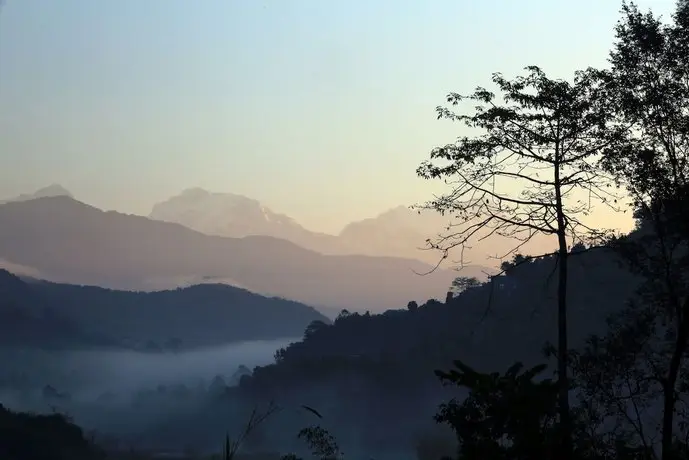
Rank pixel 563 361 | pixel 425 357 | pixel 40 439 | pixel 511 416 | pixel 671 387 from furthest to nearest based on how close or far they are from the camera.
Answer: pixel 425 357
pixel 40 439
pixel 511 416
pixel 563 361
pixel 671 387

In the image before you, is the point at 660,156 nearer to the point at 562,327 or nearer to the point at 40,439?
the point at 562,327

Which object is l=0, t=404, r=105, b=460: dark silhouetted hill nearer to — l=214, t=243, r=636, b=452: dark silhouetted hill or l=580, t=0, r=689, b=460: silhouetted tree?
l=214, t=243, r=636, b=452: dark silhouetted hill

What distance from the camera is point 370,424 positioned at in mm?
192125

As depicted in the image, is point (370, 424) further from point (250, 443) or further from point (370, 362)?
point (250, 443)

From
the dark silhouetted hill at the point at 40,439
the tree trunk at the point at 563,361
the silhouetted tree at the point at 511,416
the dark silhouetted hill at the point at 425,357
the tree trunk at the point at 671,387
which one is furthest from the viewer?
the dark silhouetted hill at the point at 425,357

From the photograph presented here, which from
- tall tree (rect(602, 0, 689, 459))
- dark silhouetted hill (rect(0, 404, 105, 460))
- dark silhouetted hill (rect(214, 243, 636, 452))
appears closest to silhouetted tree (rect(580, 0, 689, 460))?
tall tree (rect(602, 0, 689, 459))

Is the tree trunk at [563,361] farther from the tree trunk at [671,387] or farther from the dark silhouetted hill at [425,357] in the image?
the dark silhouetted hill at [425,357]

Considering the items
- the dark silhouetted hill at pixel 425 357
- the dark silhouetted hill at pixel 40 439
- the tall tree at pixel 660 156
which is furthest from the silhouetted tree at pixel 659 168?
the dark silhouetted hill at pixel 425 357

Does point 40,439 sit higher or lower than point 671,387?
lower

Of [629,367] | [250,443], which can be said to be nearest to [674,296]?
[629,367]

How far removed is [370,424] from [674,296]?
17623 centimetres

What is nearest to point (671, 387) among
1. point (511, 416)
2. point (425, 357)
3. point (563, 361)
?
point (563, 361)

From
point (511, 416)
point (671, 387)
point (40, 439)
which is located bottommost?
point (40, 439)

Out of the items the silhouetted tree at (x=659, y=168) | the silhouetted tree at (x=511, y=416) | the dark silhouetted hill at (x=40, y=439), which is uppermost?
the silhouetted tree at (x=659, y=168)
